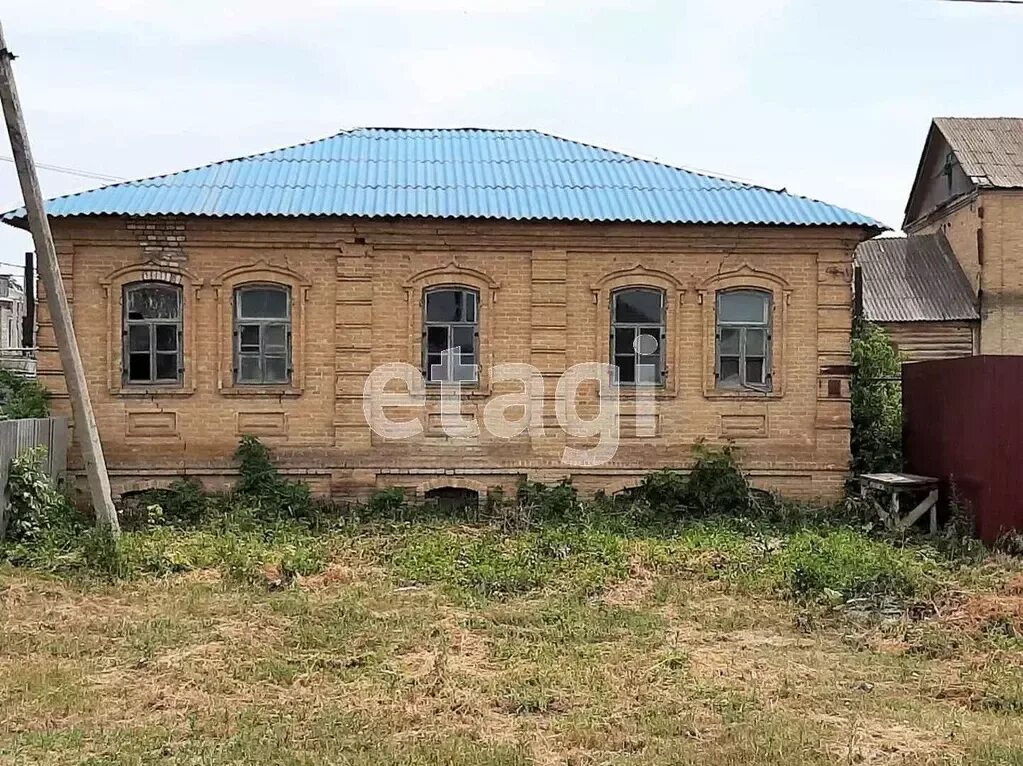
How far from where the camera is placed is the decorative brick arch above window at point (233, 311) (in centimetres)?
1177

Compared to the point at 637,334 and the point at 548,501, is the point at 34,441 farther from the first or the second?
the point at 637,334

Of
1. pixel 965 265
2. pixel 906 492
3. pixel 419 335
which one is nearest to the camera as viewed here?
pixel 906 492

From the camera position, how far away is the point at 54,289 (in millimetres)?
9086

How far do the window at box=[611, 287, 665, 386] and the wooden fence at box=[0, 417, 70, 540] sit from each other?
6.32 m

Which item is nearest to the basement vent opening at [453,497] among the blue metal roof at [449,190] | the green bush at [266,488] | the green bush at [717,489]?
the green bush at [266,488]

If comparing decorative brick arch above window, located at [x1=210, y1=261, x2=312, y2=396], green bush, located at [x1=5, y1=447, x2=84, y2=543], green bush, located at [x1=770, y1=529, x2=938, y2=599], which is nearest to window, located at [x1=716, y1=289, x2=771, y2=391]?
green bush, located at [x1=770, y1=529, x2=938, y2=599]

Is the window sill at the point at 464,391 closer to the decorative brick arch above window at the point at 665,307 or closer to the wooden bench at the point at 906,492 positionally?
the decorative brick arch above window at the point at 665,307

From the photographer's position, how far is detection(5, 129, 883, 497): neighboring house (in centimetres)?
1168

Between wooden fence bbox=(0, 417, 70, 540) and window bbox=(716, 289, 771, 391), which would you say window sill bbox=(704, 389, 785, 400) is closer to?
window bbox=(716, 289, 771, 391)

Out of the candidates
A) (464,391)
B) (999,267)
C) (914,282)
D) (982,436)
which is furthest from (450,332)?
(999,267)

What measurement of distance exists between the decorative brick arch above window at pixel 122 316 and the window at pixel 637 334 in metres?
4.92

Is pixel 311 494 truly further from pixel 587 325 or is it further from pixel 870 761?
pixel 870 761

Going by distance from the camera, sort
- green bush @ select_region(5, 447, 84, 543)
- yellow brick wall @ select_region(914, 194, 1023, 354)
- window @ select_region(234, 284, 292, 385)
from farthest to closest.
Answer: yellow brick wall @ select_region(914, 194, 1023, 354)
window @ select_region(234, 284, 292, 385)
green bush @ select_region(5, 447, 84, 543)

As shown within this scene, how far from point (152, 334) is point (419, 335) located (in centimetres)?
309
